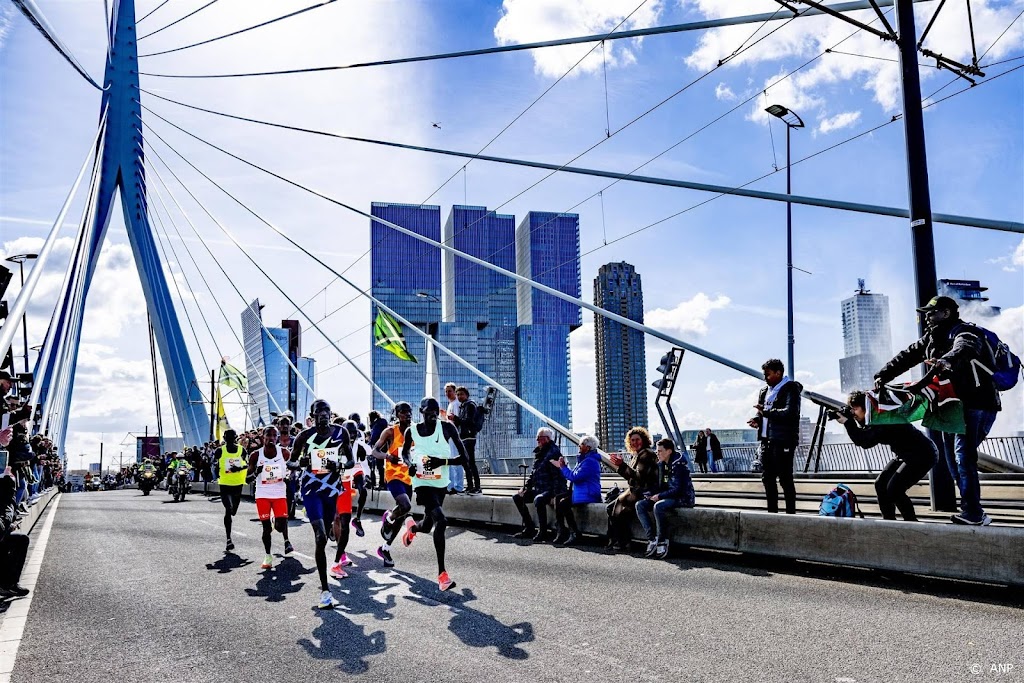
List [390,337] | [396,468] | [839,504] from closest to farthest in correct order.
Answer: [839,504], [396,468], [390,337]

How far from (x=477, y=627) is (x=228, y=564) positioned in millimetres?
5931

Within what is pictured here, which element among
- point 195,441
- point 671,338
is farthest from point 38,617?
point 195,441

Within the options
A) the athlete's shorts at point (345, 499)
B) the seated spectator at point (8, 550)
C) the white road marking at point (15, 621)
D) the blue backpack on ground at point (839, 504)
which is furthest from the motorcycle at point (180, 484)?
the blue backpack on ground at point (839, 504)

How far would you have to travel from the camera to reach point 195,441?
139 ft

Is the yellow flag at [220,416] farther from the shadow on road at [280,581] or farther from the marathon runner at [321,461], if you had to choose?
the marathon runner at [321,461]

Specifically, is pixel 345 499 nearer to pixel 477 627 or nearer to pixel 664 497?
pixel 664 497

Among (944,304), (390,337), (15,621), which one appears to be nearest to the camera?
(15,621)

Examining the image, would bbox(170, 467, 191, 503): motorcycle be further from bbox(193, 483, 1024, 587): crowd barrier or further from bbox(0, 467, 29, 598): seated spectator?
bbox(193, 483, 1024, 587): crowd barrier

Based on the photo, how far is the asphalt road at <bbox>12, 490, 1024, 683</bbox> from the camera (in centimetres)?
530

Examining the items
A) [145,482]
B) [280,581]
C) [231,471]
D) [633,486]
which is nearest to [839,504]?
[633,486]

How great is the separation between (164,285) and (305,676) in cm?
3185

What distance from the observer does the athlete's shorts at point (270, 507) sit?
12.0m

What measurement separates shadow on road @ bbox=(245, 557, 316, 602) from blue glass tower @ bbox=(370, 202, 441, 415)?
391 feet

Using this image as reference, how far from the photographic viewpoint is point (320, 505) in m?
9.20
